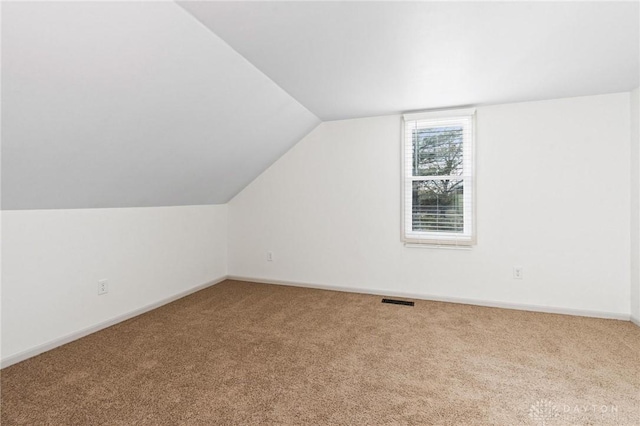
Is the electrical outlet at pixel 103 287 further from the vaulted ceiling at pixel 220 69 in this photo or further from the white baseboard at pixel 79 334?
the vaulted ceiling at pixel 220 69

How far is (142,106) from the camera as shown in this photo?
6.64ft

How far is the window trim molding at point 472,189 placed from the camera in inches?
132

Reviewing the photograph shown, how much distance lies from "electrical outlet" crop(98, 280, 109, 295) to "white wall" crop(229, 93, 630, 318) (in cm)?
188

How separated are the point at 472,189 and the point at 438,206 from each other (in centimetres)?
39

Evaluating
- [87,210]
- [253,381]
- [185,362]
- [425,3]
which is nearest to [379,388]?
[253,381]

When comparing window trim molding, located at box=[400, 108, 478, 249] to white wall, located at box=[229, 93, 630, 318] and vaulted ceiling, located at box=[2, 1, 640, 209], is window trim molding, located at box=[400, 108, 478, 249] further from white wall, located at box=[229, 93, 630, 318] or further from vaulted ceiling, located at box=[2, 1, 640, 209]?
vaulted ceiling, located at box=[2, 1, 640, 209]

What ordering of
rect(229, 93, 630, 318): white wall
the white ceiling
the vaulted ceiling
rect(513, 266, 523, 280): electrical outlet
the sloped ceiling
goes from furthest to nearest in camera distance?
rect(513, 266, 523, 280): electrical outlet < rect(229, 93, 630, 318): white wall < the white ceiling < the vaulted ceiling < the sloped ceiling

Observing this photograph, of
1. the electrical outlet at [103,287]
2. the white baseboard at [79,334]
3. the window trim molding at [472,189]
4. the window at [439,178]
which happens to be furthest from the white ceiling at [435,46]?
the white baseboard at [79,334]

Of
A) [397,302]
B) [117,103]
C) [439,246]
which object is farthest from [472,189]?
[117,103]

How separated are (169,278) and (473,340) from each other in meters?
3.09

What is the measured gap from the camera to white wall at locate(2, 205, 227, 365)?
218 centimetres

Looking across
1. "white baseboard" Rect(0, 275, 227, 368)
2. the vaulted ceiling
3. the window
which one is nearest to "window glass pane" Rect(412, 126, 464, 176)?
the window

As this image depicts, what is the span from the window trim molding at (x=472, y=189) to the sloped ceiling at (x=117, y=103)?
132 cm

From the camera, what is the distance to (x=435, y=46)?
204 centimetres
